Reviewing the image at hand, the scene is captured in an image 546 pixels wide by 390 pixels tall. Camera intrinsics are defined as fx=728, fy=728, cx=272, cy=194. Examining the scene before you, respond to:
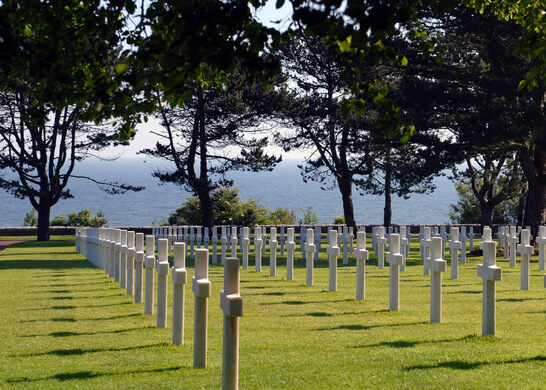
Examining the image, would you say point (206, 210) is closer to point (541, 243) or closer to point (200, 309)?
point (541, 243)

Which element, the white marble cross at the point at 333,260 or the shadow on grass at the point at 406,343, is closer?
the shadow on grass at the point at 406,343

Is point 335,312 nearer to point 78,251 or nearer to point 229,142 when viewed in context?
point 78,251

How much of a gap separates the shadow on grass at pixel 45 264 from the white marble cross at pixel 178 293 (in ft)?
42.2

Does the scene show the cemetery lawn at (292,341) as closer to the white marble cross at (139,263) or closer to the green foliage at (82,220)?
the white marble cross at (139,263)

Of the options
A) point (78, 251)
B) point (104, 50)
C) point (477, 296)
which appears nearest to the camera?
point (104, 50)

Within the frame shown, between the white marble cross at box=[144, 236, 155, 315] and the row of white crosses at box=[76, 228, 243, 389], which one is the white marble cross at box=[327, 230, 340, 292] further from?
the white marble cross at box=[144, 236, 155, 315]

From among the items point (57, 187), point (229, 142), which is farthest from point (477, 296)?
point (57, 187)

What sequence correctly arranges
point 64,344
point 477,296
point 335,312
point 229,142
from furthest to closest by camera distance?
point 229,142 < point 477,296 < point 335,312 < point 64,344

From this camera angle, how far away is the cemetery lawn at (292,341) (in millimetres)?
6477

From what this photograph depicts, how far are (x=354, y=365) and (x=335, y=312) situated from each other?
4065 millimetres

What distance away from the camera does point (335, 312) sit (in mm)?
10977

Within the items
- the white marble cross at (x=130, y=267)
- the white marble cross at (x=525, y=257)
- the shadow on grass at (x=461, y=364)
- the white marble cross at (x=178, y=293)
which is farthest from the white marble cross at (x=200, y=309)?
the white marble cross at (x=525, y=257)

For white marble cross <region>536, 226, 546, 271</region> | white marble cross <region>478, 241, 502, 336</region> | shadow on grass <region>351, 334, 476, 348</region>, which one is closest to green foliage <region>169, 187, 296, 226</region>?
white marble cross <region>536, 226, 546, 271</region>

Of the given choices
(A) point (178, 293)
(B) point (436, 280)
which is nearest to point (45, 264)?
(B) point (436, 280)
